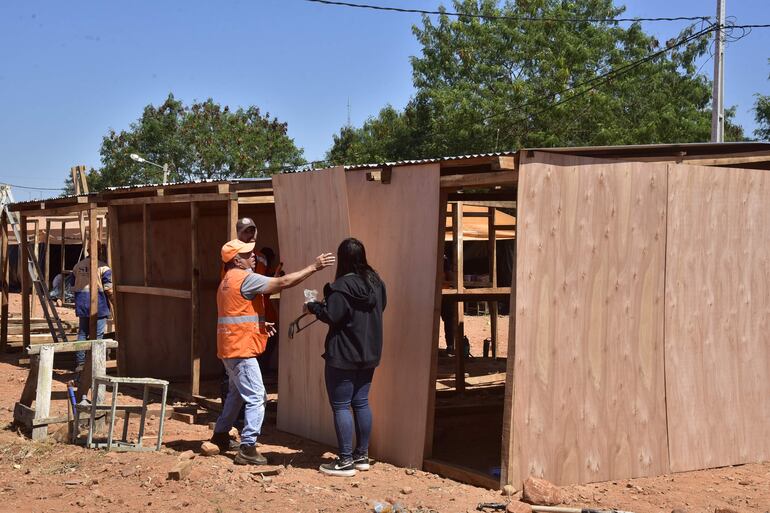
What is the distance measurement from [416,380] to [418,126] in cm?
2505

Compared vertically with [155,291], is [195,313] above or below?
below

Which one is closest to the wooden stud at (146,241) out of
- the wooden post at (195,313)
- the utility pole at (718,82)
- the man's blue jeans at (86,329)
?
the man's blue jeans at (86,329)

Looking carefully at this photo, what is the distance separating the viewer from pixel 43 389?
8.82m

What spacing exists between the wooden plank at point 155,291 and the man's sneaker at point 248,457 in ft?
11.3

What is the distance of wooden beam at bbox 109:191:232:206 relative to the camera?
10.2 metres

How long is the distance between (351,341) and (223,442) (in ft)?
5.70

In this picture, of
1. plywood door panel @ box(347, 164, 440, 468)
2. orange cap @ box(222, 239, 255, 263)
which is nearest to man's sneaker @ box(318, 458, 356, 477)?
plywood door panel @ box(347, 164, 440, 468)

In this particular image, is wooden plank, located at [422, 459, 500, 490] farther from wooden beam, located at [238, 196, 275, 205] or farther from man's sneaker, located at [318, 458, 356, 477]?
wooden beam, located at [238, 196, 275, 205]

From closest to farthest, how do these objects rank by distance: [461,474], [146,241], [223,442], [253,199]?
[461,474], [223,442], [253,199], [146,241]

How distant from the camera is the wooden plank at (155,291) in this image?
1095cm

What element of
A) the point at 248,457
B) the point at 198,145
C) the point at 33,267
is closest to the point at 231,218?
the point at 248,457

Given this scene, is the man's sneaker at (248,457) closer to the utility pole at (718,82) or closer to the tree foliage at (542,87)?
the utility pole at (718,82)

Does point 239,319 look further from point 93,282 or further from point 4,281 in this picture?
point 4,281

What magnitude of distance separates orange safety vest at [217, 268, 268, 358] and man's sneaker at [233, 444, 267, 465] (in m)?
0.78
